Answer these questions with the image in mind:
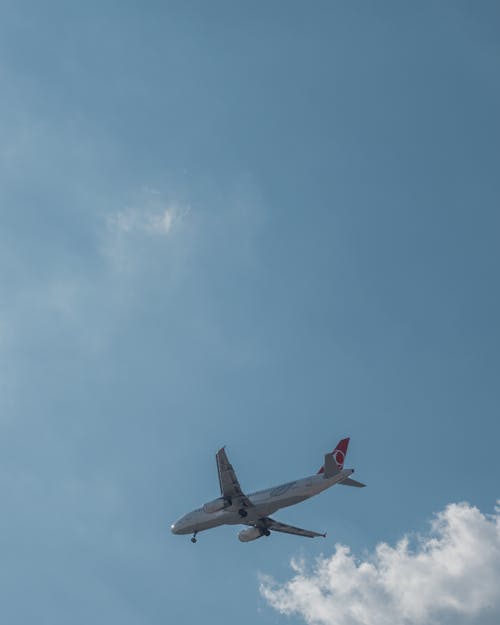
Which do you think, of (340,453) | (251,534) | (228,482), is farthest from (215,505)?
(340,453)

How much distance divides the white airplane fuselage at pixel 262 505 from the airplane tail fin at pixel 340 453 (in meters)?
1.60

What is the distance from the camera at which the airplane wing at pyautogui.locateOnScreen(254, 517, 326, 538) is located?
11250 centimetres

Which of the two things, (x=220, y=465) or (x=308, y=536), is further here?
(x=308, y=536)

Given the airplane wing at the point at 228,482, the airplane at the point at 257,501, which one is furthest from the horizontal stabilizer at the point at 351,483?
the airplane wing at the point at 228,482

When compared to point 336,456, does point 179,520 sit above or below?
above

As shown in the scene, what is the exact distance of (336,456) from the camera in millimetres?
101562

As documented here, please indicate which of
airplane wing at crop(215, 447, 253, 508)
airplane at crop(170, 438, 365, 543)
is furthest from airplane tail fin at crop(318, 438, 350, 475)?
airplane wing at crop(215, 447, 253, 508)

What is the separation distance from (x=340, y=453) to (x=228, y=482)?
13862mm

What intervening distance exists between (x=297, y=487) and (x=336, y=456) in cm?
588

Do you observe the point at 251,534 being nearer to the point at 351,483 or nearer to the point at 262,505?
the point at 262,505

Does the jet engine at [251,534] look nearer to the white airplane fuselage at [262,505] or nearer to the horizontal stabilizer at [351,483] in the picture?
the white airplane fuselage at [262,505]

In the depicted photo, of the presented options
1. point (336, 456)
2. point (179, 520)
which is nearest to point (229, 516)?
point (179, 520)

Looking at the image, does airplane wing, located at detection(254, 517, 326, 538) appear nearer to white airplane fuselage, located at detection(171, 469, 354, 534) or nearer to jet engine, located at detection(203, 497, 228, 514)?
white airplane fuselage, located at detection(171, 469, 354, 534)

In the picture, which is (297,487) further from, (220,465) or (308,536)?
(308,536)
